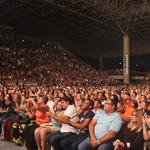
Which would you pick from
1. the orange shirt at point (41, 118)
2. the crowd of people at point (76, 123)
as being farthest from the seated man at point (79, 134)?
the orange shirt at point (41, 118)

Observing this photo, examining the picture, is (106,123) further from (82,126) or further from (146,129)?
(146,129)

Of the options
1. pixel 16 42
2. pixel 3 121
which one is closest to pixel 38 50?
pixel 16 42

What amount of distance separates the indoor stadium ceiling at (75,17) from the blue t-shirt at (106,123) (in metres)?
27.0

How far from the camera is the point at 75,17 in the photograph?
38781 mm

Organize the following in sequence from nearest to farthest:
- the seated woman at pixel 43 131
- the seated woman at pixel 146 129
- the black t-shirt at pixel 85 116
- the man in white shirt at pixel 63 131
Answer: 1. the seated woman at pixel 146 129
2. the man in white shirt at pixel 63 131
3. the black t-shirt at pixel 85 116
4. the seated woman at pixel 43 131

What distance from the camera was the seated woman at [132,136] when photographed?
5891mm

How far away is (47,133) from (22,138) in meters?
1.28

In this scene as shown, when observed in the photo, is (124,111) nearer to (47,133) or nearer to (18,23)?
(47,133)

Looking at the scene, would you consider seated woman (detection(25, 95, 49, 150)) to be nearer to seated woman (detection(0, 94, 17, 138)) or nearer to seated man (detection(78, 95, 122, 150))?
seated woman (detection(0, 94, 17, 138))

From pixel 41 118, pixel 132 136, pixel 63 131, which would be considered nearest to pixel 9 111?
pixel 41 118

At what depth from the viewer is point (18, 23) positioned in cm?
4275

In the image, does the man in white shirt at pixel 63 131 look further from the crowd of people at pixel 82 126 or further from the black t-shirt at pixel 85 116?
the black t-shirt at pixel 85 116

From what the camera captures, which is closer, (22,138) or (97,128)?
(97,128)

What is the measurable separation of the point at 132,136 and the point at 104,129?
537mm
